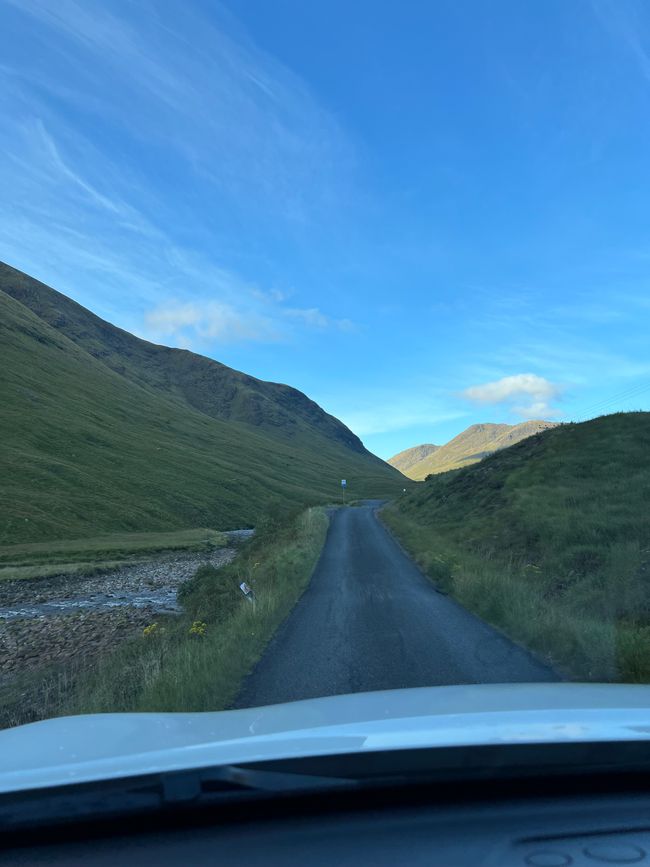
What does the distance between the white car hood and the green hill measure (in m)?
43.8

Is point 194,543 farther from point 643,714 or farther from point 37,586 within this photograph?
point 643,714

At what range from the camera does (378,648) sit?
9531 mm

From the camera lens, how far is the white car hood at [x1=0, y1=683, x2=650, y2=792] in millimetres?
2707

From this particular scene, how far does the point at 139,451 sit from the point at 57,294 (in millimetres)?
121299

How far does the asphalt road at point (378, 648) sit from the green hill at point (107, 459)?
36.4 meters

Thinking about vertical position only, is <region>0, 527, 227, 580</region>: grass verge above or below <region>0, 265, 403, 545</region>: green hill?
below

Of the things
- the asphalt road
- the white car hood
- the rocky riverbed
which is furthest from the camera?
the rocky riverbed

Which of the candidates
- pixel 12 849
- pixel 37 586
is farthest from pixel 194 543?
pixel 12 849

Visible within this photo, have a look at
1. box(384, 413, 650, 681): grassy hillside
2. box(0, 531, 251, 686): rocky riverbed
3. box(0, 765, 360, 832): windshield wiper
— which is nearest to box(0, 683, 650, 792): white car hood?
box(0, 765, 360, 832): windshield wiper

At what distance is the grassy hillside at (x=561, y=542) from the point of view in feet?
27.9

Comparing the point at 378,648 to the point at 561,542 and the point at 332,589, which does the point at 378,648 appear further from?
the point at 561,542

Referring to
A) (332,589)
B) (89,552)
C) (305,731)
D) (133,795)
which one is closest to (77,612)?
(332,589)

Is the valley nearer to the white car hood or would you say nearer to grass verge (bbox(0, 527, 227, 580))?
grass verge (bbox(0, 527, 227, 580))

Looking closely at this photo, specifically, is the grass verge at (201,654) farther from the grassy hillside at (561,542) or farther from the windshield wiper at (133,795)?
the grassy hillside at (561,542)
